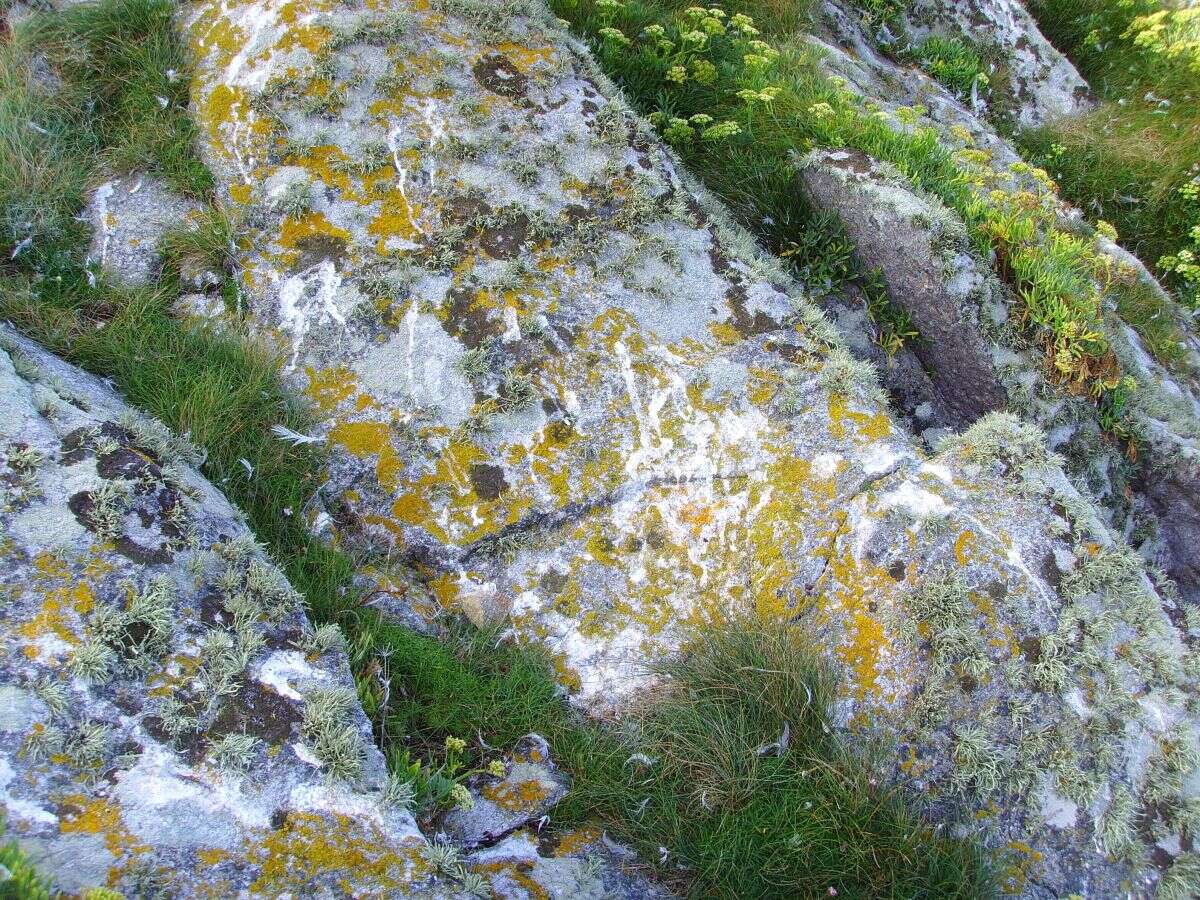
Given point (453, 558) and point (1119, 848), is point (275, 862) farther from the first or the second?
point (1119, 848)

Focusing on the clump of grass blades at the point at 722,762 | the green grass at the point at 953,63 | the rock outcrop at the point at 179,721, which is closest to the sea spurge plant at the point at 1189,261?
the green grass at the point at 953,63

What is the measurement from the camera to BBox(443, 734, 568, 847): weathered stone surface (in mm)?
3260

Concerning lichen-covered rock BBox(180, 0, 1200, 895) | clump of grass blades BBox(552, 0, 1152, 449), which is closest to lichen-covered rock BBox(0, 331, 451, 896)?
lichen-covered rock BBox(180, 0, 1200, 895)

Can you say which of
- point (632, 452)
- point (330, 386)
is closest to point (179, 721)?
point (330, 386)

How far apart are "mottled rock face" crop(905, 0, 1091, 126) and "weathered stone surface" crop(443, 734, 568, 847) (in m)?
8.51

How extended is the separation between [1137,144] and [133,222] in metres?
8.89

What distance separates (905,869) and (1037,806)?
693 mm

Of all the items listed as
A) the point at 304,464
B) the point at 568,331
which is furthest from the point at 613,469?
the point at 304,464

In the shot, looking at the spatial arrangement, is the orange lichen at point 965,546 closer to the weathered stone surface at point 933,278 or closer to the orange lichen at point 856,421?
the orange lichen at point 856,421

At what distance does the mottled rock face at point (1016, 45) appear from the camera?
28.3ft

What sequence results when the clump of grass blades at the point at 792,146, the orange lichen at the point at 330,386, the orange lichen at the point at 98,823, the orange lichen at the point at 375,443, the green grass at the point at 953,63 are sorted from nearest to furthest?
the orange lichen at the point at 98,823
the orange lichen at the point at 375,443
the orange lichen at the point at 330,386
the clump of grass blades at the point at 792,146
the green grass at the point at 953,63

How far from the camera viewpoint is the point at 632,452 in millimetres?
4246

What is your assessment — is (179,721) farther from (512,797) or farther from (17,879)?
(512,797)

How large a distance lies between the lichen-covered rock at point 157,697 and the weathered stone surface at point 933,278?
4237 millimetres
